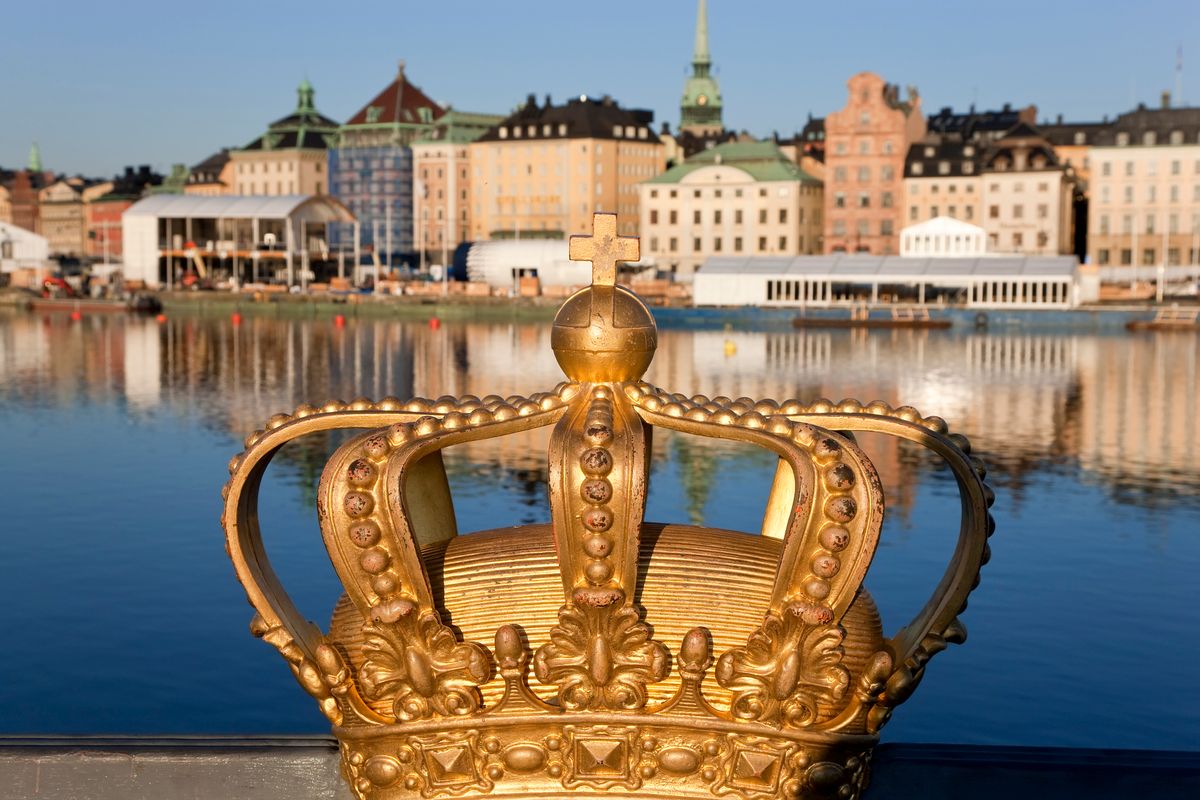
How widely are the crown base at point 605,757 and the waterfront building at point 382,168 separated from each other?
410 feet

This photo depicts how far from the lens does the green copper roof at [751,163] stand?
4181 inches

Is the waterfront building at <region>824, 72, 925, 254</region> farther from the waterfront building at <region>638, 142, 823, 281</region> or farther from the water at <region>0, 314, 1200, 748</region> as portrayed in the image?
the water at <region>0, 314, 1200, 748</region>

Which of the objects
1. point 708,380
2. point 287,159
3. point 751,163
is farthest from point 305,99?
point 708,380

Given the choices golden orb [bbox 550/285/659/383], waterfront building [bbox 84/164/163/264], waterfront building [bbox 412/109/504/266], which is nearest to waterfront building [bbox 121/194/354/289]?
waterfront building [bbox 412/109/504/266]

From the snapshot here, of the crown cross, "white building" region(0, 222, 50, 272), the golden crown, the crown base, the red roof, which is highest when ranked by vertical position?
the red roof

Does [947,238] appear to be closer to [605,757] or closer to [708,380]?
[708,380]

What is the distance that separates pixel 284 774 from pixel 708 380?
39.1 meters

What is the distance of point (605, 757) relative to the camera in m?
4.53

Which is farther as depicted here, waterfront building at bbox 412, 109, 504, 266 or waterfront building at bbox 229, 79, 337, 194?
waterfront building at bbox 229, 79, 337, 194

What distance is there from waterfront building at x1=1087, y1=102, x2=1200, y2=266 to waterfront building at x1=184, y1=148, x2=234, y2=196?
82.0 metres

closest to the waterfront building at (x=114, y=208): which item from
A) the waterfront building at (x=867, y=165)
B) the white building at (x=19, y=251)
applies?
the white building at (x=19, y=251)

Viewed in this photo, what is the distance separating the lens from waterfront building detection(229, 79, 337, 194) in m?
141

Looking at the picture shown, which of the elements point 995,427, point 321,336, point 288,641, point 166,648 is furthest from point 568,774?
point 321,336

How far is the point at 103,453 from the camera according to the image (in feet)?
89.5
